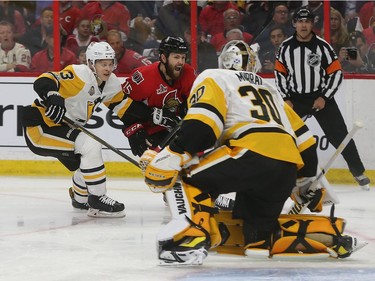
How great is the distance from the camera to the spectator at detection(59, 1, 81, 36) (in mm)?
7035

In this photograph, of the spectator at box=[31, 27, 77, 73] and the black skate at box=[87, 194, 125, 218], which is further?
the spectator at box=[31, 27, 77, 73]

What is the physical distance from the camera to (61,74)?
16.7 ft

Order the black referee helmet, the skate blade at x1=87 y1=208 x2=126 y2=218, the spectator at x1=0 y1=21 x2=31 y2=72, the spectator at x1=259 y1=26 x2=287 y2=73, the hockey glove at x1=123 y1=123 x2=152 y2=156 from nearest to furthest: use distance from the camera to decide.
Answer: the skate blade at x1=87 y1=208 x2=126 y2=218 → the hockey glove at x1=123 y1=123 x2=152 y2=156 → the black referee helmet → the spectator at x1=259 y1=26 x2=287 y2=73 → the spectator at x1=0 y1=21 x2=31 y2=72

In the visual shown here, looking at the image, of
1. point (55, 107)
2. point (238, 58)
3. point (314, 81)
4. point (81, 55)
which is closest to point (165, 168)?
point (238, 58)

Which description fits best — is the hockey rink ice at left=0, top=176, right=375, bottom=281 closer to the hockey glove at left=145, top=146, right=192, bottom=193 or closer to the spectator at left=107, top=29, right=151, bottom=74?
the hockey glove at left=145, top=146, right=192, bottom=193

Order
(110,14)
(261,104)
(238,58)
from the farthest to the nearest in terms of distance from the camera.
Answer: (110,14), (238,58), (261,104)

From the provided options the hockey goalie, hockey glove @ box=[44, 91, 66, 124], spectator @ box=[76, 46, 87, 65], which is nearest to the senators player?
hockey glove @ box=[44, 91, 66, 124]

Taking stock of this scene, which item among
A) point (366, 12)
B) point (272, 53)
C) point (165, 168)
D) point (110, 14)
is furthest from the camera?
point (110, 14)

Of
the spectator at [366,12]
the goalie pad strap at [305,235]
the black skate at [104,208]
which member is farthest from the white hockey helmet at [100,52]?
the spectator at [366,12]

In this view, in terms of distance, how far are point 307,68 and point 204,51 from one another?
870 mm

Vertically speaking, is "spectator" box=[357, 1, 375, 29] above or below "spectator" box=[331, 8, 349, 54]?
above

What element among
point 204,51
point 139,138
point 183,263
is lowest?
point 183,263

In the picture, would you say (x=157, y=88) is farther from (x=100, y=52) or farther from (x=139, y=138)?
(x=100, y=52)

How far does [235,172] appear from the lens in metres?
3.54
